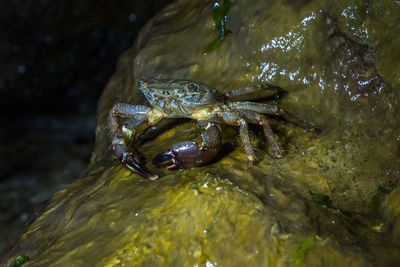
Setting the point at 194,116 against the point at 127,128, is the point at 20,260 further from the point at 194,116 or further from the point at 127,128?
the point at 194,116

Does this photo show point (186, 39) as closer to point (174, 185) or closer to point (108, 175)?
point (108, 175)

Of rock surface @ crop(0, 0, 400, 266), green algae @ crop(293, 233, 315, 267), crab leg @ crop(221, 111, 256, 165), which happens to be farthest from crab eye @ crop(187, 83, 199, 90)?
green algae @ crop(293, 233, 315, 267)

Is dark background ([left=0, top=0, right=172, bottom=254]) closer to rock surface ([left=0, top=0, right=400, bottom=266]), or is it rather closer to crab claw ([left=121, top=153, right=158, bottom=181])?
rock surface ([left=0, top=0, right=400, bottom=266])

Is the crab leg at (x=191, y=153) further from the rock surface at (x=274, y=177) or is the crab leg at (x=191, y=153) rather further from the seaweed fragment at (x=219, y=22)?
the seaweed fragment at (x=219, y=22)

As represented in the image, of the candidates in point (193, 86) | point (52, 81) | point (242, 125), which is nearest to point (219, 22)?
point (193, 86)

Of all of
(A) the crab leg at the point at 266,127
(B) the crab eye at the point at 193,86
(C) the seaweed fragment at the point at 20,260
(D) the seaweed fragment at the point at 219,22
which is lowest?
(C) the seaweed fragment at the point at 20,260

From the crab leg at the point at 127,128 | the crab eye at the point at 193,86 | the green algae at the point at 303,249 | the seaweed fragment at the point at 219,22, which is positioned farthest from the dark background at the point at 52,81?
the green algae at the point at 303,249
